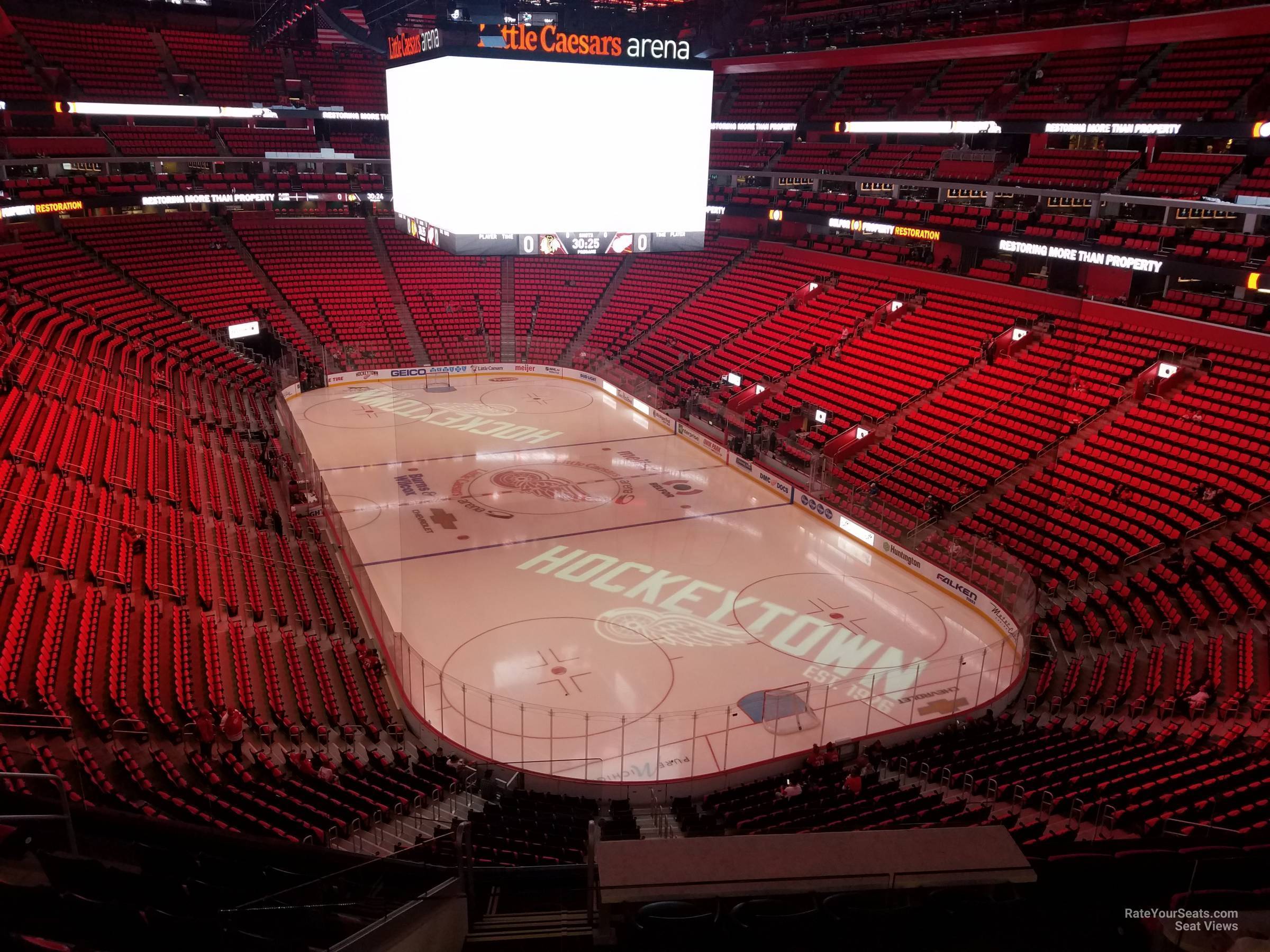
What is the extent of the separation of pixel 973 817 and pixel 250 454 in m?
17.5

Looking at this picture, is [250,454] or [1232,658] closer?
[1232,658]

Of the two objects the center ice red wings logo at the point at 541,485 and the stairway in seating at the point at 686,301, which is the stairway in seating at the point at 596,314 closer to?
the stairway in seating at the point at 686,301

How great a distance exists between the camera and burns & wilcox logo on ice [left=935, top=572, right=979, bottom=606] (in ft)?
50.9

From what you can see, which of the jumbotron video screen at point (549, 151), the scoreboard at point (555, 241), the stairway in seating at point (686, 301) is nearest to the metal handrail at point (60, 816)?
the scoreboard at point (555, 241)

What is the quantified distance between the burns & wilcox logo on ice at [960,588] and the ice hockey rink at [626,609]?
0.18m

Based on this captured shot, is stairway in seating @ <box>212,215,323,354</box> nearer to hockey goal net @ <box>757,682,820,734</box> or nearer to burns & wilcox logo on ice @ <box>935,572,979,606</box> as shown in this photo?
burns & wilcox logo on ice @ <box>935,572,979,606</box>

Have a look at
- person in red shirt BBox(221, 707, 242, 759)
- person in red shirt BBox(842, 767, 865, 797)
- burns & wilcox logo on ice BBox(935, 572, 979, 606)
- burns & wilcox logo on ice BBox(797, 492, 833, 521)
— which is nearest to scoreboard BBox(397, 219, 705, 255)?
person in red shirt BBox(221, 707, 242, 759)

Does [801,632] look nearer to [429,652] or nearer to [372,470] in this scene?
[429,652]

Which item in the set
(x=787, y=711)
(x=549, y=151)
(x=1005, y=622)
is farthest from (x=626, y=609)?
(x=549, y=151)

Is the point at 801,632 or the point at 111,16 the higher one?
the point at 111,16

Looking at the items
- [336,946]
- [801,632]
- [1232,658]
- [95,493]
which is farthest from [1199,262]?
[95,493]

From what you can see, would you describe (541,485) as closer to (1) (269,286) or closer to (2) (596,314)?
(2) (596,314)

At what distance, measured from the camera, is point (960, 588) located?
51.9ft

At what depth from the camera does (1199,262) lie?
18.8 meters
